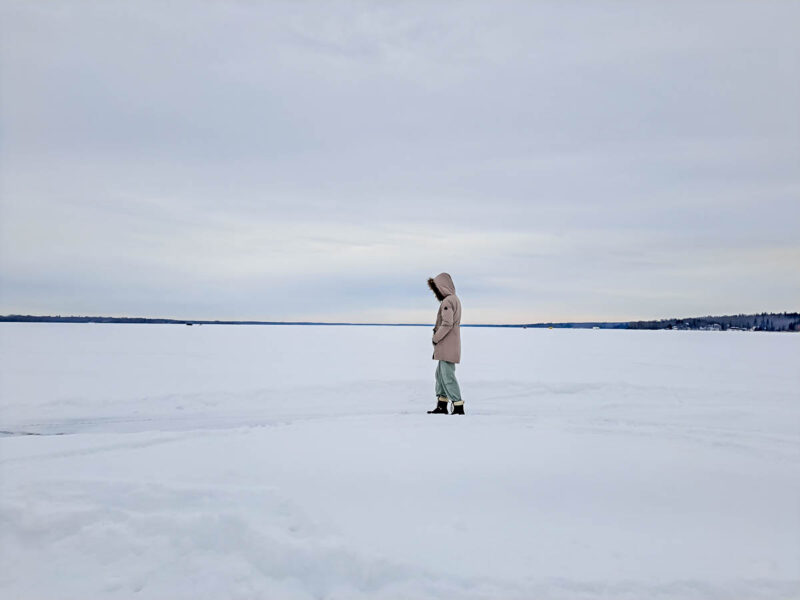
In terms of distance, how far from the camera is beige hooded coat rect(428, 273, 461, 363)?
8602mm

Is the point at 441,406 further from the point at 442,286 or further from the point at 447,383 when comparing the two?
the point at 442,286

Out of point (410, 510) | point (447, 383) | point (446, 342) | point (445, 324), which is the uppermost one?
point (445, 324)

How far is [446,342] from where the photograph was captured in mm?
8641

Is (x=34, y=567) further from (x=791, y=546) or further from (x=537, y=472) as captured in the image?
(x=791, y=546)

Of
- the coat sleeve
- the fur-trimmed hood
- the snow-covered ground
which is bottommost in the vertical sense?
the snow-covered ground

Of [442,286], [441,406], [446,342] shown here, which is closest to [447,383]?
[441,406]

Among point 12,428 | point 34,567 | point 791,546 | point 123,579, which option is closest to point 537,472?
point 791,546

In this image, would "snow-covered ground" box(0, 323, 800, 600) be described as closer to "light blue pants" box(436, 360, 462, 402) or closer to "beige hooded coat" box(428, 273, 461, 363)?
"light blue pants" box(436, 360, 462, 402)

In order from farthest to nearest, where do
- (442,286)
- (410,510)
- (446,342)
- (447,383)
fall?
(442,286) → (446,342) → (447,383) → (410,510)

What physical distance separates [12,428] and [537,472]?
7.50m

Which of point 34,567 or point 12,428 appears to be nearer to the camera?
point 34,567

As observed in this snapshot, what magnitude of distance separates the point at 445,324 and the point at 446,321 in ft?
0.17

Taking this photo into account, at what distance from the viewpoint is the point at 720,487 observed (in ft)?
15.3

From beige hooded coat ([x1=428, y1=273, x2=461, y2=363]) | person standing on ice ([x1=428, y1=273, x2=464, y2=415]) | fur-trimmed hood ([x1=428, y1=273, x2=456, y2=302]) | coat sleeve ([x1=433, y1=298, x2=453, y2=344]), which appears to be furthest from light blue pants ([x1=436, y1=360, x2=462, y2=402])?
fur-trimmed hood ([x1=428, y1=273, x2=456, y2=302])
